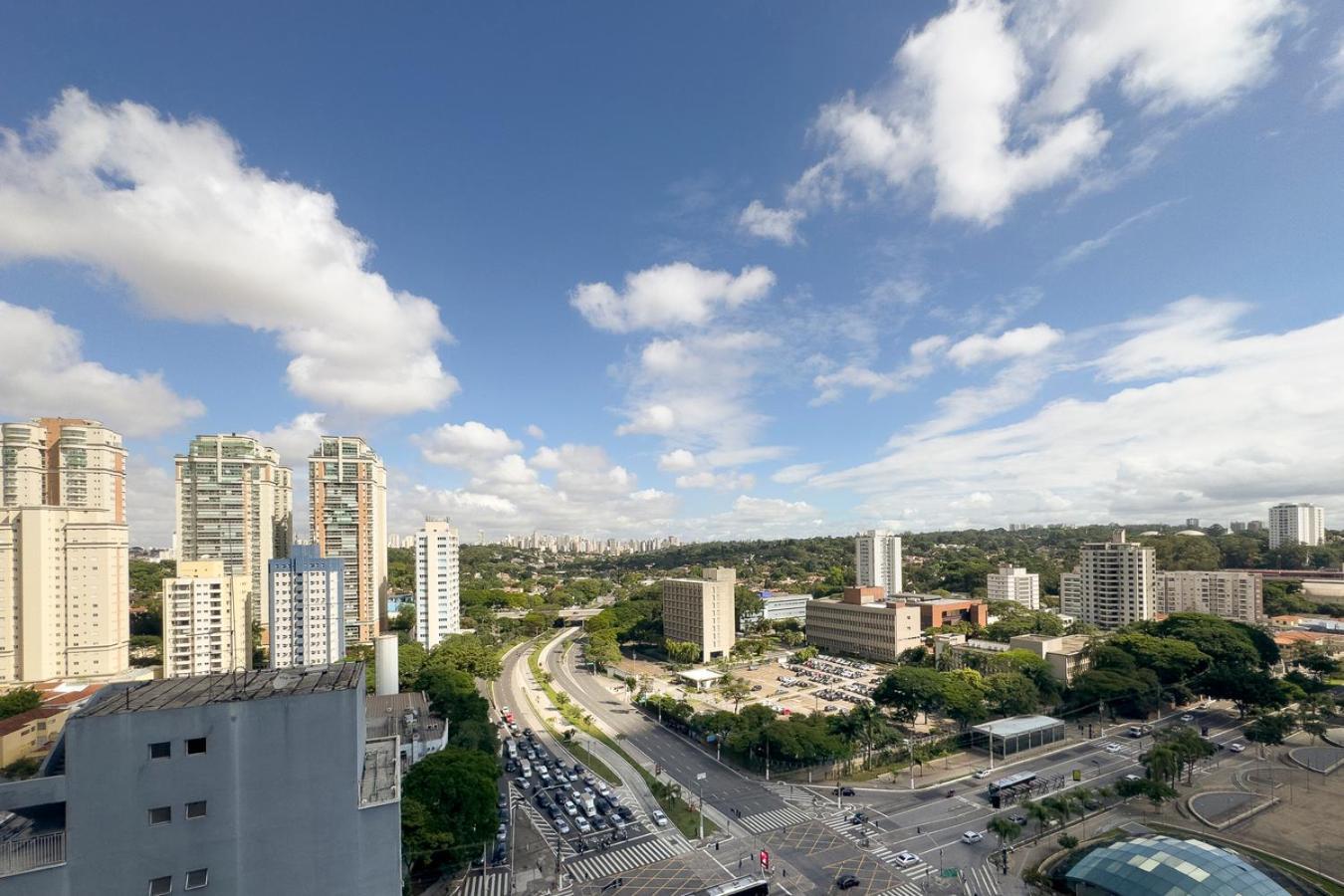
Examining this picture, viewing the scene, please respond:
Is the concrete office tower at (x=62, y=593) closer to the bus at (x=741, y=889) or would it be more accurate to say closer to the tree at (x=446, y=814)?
the tree at (x=446, y=814)

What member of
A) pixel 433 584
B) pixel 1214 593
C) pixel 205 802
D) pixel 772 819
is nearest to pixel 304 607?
pixel 433 584

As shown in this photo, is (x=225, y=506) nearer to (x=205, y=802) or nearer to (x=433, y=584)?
(x=433, y=584)

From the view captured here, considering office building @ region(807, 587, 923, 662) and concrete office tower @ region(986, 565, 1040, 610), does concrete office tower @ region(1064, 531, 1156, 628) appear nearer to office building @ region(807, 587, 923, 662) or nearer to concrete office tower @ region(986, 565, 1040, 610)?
concrete office tower @ region(986, 565, 1040, 610)

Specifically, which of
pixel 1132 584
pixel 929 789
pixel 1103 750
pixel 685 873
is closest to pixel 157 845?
pixel 685 873

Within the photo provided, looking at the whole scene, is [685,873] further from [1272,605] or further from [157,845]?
[1272,605]

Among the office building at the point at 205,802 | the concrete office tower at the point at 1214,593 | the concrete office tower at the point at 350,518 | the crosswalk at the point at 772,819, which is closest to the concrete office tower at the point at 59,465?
the concrete office tower at the point at 350,518

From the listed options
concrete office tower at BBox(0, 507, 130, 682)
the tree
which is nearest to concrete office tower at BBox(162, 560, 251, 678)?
concrete office tower at BBox(0, 507, 130, 682)
